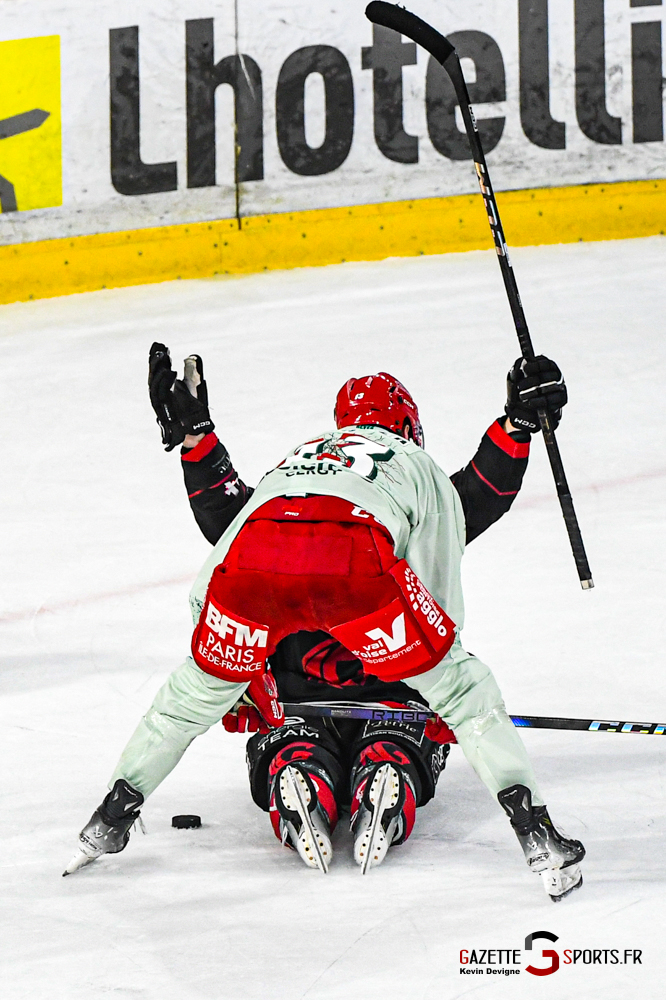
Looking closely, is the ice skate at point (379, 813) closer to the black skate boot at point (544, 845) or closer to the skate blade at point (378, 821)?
the skate blade at point (378, 821)

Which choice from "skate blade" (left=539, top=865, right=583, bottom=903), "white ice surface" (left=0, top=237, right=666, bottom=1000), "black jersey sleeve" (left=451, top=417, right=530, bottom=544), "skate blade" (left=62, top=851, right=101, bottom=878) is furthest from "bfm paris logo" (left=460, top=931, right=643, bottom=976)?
"black jersey sleeve" (left=451, top=417, right=530, bottom=544)

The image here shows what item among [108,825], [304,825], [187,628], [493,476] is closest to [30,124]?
[187,628]

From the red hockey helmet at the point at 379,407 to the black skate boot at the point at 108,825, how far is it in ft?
2.78

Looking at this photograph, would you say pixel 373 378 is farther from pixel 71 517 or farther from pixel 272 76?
pixel 272 76

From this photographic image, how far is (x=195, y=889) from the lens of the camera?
2.18 m

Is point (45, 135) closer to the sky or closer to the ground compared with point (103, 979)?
closer to the sky

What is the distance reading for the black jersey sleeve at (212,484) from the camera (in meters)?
2.62

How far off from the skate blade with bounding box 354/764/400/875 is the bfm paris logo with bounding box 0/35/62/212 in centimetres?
515

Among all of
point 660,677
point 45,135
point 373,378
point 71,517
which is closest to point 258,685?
point 373,378

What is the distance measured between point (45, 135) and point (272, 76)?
4.12 feet

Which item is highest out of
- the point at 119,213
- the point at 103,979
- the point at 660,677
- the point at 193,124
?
the point at 193,124

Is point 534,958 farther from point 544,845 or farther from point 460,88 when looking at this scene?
point 460,88

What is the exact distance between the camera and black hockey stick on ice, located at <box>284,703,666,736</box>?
2412 mm

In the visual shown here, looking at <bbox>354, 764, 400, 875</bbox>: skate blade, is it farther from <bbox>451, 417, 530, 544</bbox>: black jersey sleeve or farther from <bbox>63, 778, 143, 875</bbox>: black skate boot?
<bbox>451, 417, 530, 544</bbox>: black jersey sleeve
